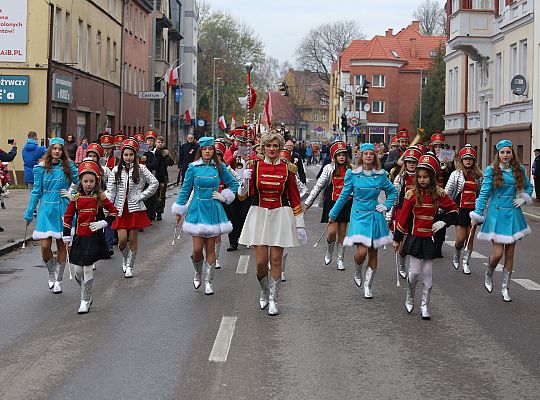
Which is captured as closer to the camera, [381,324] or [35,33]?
[381,324]

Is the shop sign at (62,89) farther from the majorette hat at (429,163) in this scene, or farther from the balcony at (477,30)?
the majorette hat at (429,163)

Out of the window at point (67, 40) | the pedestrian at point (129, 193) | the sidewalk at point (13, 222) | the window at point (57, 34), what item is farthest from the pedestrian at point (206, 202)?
the window at point (67, 40)

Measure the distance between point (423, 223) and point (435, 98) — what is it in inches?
2934

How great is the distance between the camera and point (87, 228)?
1065cm

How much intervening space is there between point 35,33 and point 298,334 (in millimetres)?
28015

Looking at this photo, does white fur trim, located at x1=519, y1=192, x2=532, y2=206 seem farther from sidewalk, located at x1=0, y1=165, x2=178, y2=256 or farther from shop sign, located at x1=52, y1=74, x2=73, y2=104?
shop sign, located at x1=52, y1=74, x2=73, y2=104

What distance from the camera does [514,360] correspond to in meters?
8.15

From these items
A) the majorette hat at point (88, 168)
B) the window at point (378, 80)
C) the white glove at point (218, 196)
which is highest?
the window at point (378, 80)

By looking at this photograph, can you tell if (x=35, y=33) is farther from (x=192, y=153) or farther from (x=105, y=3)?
(x=105, y=3)

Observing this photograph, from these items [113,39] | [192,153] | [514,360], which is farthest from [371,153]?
[113,39]

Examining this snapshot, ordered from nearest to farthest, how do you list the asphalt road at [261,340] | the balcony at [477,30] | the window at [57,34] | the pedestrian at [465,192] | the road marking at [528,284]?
the asphalt road at [261,340] → the road marking at [528,284] → the pedestrian at [465,192] → the window at [57,34] → the balcony at [477,30]

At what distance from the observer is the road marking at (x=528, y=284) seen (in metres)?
12.9

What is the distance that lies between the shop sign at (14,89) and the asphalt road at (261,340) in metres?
21.9

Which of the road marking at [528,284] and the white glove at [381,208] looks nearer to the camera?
the white glove at [381,208]
